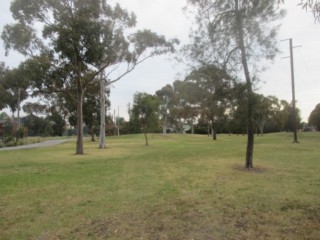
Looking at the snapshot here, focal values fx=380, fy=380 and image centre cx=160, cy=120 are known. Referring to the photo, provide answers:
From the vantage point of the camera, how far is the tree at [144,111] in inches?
1633

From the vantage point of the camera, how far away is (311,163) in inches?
637

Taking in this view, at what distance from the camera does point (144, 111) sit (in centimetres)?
4209

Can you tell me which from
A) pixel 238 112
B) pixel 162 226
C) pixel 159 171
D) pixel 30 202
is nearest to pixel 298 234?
pixel 162 226

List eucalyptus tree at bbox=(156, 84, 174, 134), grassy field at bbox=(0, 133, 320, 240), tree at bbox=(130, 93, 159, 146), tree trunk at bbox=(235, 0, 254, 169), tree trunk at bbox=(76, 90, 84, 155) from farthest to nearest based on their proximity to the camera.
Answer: eucalyptus tree at bbox=(156, 84, 174, 134)
tree at bbox=(130, 93, 159, 146)
tree trunk at bbox=(76, 90, 84, 155)
tree trunk at bbox=(235, 0, 254, 169)
grassy field at bbox=(0, 133, 320, 240)

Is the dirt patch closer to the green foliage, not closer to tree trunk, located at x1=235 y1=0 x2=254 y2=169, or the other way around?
tree trunk, located at x1=235 y1=0 x2=254 y2=169

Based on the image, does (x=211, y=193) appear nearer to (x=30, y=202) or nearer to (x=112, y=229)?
(x=112, y=229)

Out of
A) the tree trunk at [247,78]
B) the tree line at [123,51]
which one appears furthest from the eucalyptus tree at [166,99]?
the tree trunk at [247,78]

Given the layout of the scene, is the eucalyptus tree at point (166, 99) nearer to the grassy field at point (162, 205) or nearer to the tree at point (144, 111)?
the tree at point (144, 111)

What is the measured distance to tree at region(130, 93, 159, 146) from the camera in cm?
4147

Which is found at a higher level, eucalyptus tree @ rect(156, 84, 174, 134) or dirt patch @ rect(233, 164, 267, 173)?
eucalyptus tree @ rect(156, 84, 174, 134)

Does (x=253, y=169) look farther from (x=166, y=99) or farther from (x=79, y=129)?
(x=166, y=99)

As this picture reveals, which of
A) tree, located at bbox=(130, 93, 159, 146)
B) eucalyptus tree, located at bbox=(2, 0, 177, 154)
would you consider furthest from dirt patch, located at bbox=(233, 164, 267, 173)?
tree, located at bbox=(130, 93, 159, 146)

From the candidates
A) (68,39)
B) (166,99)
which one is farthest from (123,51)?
(166,99)

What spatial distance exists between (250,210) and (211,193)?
2.00 meters
